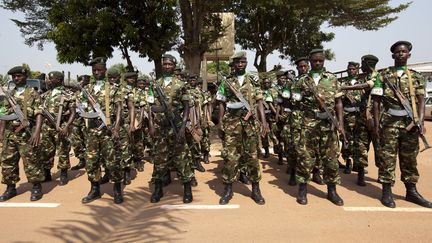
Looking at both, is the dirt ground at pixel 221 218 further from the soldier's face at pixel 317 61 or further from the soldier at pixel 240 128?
the soldier's face at pixel 317 61

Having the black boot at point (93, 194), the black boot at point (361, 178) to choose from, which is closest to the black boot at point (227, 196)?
the black boot at point (93, 194)

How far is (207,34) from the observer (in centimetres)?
1059

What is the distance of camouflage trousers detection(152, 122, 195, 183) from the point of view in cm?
464

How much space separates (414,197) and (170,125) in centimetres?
355

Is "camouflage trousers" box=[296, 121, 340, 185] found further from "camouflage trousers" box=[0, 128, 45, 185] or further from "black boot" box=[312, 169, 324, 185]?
"camouflage trousers" box=[0, 128, 45, 185]

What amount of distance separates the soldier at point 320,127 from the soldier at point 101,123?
8.72 feet

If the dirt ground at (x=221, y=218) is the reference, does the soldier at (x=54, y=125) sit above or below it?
above

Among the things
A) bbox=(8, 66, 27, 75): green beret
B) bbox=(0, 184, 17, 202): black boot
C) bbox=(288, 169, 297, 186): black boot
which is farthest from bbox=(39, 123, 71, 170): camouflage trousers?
bbox=(288, 169, 297, 186): black boot

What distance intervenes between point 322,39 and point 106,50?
834 inches

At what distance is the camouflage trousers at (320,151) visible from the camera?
178 inches

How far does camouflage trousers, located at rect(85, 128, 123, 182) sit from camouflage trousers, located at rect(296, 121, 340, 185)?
2.65 m

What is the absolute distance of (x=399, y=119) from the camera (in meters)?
4.31

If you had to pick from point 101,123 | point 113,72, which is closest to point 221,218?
point 101,123

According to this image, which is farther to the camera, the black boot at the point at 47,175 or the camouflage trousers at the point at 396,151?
the black boot at the point at 47,175
